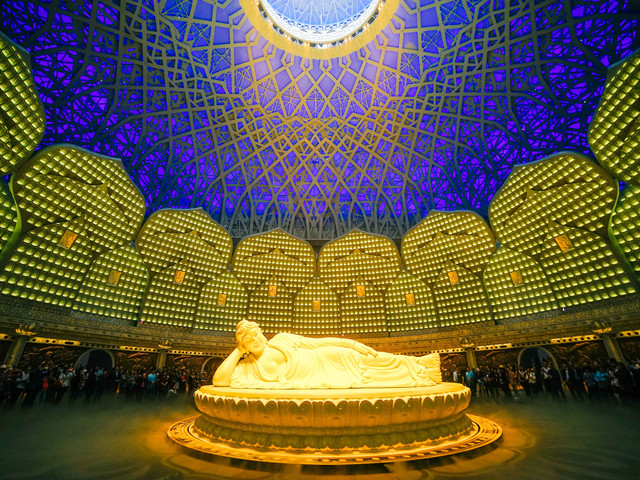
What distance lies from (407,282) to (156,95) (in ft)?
81.4

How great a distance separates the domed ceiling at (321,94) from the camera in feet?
51.5

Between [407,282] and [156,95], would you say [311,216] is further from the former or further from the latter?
[156,95]

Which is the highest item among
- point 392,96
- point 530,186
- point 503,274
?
point 392,96

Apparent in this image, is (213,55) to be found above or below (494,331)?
above

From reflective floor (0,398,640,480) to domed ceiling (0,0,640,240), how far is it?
1738 centimetres

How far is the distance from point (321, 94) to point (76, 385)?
24.2 m

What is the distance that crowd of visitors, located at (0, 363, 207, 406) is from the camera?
983 centimetres

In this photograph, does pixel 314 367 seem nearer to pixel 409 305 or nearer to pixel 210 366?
pixel 210 366

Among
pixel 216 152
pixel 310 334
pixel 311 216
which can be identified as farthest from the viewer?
pixel 311 216

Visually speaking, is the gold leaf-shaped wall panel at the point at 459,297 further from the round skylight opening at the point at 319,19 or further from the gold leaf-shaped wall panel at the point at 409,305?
the round skylight opening at the point at 319,19

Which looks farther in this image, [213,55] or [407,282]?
[407,282]

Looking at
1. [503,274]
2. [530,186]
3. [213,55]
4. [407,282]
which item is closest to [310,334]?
[407,282]

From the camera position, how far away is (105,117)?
714 inches

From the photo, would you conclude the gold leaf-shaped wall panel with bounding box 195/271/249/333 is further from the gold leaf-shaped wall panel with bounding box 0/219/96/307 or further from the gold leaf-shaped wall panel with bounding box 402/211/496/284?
the gold leaf-shaped wall panel with bounding box 402/211/496/284
